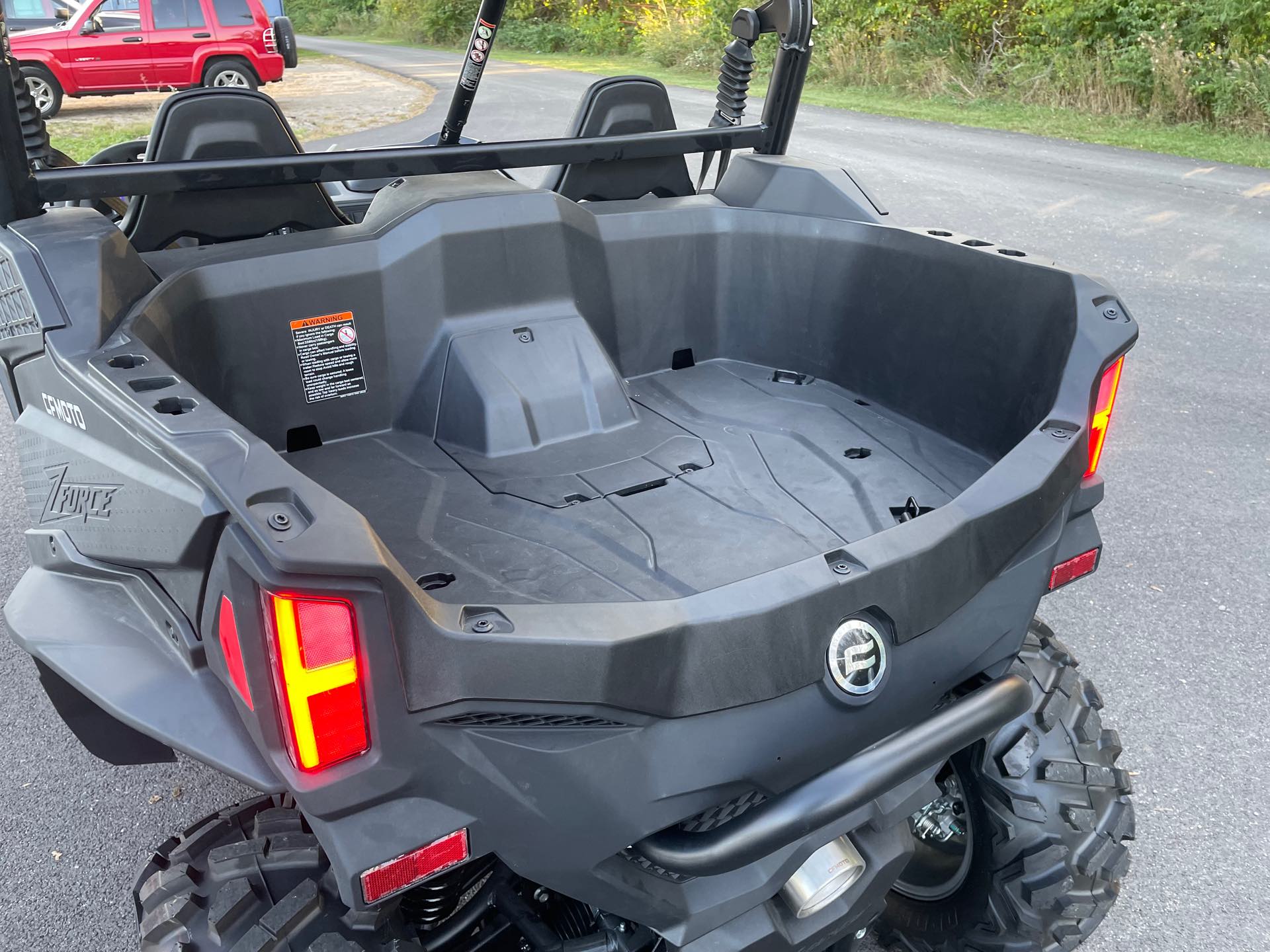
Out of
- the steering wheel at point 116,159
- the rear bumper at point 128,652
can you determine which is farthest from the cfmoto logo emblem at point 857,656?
Answer: the steering wheel at point 116,159

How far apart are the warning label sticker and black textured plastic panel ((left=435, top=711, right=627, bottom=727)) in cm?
151

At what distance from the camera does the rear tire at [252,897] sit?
154 cm

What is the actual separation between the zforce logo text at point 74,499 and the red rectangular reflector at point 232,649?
39 cm

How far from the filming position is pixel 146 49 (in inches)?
571

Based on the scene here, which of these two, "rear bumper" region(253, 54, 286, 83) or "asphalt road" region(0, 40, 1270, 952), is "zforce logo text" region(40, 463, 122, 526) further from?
"rear bumper" region(253, 54, 286, 83)

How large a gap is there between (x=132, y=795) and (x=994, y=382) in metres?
2.34

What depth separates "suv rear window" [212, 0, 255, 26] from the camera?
14828 millimetres

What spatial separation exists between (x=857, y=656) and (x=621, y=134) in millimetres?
2244

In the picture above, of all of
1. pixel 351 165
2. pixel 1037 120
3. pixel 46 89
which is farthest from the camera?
pixel 1037 120

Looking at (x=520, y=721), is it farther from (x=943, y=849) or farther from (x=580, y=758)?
(x=943, y=849)

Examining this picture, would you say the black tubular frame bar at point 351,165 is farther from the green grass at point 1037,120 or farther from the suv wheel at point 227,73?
the suv wheel at point 227,73

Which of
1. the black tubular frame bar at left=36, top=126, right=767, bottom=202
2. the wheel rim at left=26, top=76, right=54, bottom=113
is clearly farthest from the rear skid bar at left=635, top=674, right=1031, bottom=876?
the wheel rim at left=26, top=76, right=54, bottom=113

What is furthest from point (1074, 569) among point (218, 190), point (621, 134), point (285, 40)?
point (285, 40)

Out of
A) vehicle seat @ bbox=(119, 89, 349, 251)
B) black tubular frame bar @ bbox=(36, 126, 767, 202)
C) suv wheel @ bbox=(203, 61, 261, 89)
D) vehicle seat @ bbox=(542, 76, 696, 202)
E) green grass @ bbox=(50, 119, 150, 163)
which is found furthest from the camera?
suv wheel @ bbox=(203, 61, 261, 89)
